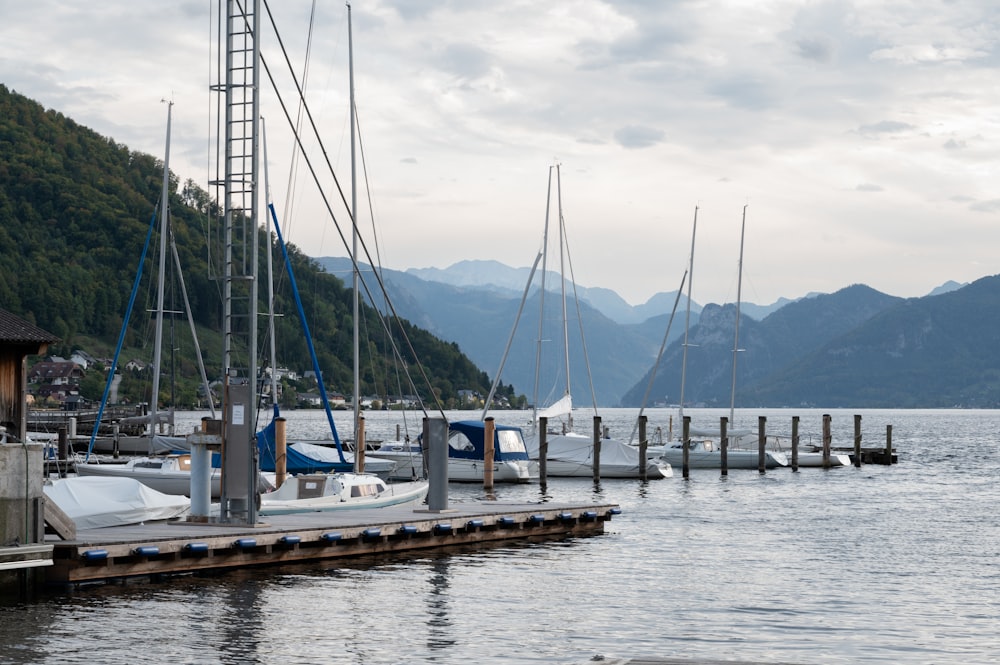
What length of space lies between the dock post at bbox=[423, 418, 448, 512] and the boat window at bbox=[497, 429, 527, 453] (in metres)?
26.4

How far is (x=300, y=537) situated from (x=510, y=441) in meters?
33.5

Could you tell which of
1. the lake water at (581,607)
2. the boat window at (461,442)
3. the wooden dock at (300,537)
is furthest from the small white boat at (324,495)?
the boat window at (461,442)

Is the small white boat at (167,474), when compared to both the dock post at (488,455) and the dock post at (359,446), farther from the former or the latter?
the dock post at (488,455)

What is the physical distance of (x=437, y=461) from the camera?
3419 cm

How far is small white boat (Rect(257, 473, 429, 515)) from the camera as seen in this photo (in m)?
35.9

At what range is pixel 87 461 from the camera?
190 feet

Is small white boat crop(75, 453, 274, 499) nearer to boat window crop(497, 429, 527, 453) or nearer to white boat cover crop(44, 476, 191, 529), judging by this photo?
white boat cover crop(44, 476, 191, 529)

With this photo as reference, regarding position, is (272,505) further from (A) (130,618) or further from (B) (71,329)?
(B) (71,329)

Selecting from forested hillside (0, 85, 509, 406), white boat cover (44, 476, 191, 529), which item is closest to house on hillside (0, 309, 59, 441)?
white boat cover (44, 476, 191, 529)

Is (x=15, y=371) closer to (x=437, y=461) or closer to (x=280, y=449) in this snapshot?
(x=437, y=461)

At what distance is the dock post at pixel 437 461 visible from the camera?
34.1 meters

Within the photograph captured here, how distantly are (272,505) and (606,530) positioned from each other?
1129cm

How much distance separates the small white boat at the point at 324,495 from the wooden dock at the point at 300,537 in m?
A: 0.42

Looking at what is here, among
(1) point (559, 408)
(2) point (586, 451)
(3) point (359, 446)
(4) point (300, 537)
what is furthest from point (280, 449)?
(1) point (559, 408)
